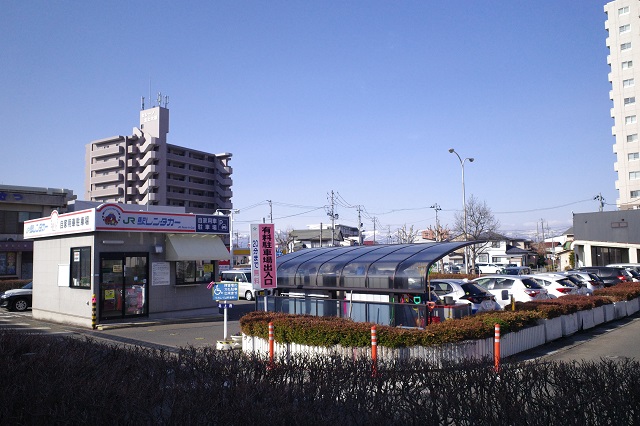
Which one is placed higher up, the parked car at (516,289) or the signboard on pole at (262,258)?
the signboard on pole at (262,258)

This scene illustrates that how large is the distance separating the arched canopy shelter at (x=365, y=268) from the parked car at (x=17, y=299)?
15.1m

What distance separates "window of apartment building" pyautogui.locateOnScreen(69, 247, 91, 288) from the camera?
20.6 metres

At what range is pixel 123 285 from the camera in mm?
21172

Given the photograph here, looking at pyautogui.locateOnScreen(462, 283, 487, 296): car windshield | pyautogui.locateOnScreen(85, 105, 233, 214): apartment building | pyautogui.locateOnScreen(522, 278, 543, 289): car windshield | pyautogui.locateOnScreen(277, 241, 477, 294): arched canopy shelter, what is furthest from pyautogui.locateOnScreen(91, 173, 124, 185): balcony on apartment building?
pyautogui.locateOnScreen(462, 283, 487, 296): car windshield

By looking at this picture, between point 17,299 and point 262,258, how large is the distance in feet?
58.1

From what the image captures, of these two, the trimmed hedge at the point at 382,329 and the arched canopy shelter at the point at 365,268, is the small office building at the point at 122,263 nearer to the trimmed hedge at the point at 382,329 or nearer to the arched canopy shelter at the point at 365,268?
the arched canopy shelter at the point at 365,268

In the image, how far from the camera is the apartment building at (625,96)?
201ft

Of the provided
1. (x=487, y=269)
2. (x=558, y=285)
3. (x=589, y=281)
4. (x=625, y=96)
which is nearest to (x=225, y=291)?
(x=558, y=285)

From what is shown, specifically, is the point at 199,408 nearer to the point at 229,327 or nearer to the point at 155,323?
the point at 229,327

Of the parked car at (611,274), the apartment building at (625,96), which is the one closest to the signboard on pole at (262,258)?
the parked car at (611,274)

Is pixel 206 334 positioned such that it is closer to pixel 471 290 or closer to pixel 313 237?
pixel 471 290

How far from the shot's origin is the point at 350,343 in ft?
37.5

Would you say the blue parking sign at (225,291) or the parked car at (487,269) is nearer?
the blue parking sign at (225,291)

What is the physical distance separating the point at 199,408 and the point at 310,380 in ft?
5.91
